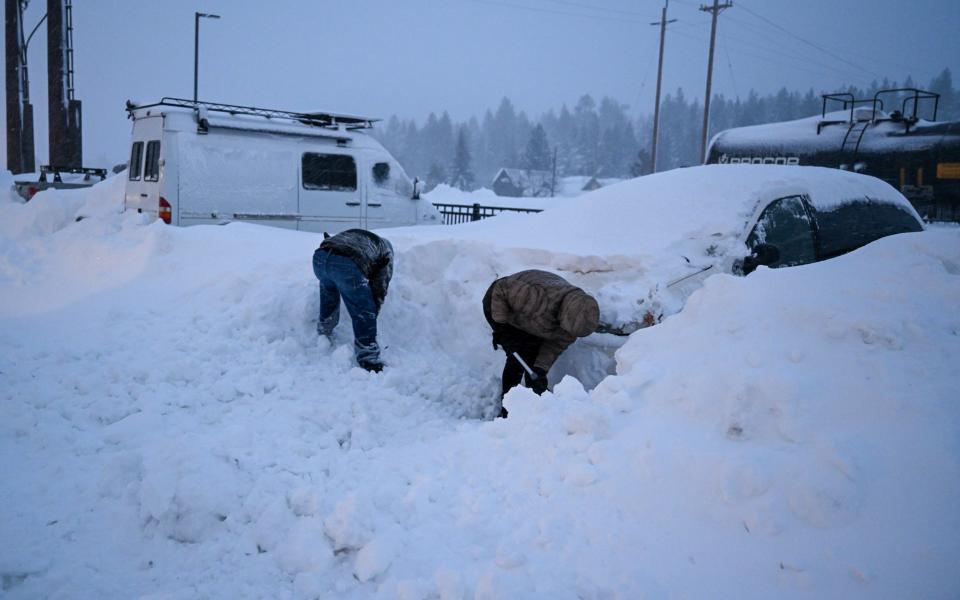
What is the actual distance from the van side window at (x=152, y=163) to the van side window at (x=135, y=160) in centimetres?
29

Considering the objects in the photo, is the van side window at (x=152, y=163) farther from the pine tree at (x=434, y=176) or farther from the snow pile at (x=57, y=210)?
the pine tree at (x=434, y=176)

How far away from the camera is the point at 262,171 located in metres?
9.08

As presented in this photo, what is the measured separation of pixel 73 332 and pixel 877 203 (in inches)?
286

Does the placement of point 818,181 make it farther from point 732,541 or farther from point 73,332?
point 73,332

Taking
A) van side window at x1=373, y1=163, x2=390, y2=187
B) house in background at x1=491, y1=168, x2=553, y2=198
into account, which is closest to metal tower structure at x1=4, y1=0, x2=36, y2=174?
van side window at x1=373, y1=163, x2=390, y2=187

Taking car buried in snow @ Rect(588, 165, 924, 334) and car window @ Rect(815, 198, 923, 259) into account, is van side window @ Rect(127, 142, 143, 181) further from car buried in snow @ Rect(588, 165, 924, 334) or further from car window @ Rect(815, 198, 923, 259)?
car window @ Rect(815, 198, 923, 259)

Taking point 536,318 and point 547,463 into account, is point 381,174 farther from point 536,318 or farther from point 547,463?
point 547,463

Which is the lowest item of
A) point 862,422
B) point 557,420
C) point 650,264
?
point 557,420

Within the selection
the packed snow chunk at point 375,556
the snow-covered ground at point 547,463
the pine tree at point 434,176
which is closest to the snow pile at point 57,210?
the snow-covered ground at point 547,463

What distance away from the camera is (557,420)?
3182 millimetres

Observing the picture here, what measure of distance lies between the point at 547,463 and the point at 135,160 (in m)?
8.66

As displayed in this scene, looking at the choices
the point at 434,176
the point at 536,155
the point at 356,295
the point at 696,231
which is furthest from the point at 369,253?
the point at 536,155

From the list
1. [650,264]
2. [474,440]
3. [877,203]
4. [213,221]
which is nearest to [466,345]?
[650,264]

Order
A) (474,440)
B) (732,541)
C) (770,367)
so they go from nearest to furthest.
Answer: (732,541) < (770,367) < (474,440)
